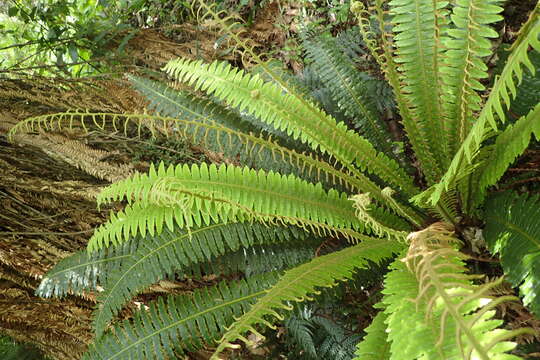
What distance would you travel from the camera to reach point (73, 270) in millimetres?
1805

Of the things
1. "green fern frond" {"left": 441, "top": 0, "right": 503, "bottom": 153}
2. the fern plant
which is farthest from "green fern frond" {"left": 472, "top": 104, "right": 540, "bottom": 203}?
"green fern frond" {"left": 441, "top": 0, "right": 503, "bottom": 153}

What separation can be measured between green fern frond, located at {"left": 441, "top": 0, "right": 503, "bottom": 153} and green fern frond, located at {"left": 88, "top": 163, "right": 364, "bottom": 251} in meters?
0.49

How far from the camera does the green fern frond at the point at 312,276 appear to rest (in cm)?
119

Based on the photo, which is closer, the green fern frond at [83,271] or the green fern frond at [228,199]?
the green fern frond at [228,199]

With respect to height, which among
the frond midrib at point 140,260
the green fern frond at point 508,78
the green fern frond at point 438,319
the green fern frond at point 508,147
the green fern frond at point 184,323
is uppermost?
the green fern frond at point 508,78

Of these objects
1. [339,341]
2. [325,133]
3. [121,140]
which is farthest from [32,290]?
[325,133]

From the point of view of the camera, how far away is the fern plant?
49.6 inches

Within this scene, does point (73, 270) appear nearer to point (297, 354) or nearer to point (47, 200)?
point (47, 200)

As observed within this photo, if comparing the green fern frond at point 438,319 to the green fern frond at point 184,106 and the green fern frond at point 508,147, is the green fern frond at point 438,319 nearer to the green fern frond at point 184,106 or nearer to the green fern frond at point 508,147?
the green fern frond at point 508,147

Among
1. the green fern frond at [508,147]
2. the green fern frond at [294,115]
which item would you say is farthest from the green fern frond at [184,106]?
the green fern frond at [508,147]

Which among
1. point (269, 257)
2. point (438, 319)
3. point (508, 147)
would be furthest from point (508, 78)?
point (269, 257)

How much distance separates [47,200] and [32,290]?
0.46 m

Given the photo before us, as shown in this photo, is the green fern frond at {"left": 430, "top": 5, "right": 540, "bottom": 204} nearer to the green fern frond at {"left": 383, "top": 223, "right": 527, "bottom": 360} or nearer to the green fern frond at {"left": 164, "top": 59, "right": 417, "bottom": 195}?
the green fern frond at {"left": 383, "top": 223, "right": 527, "bottom": 360}

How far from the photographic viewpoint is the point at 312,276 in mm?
1338
